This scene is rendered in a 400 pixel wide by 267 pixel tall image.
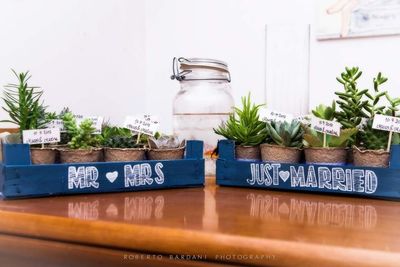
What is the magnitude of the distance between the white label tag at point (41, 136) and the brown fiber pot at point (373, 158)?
1.70ft

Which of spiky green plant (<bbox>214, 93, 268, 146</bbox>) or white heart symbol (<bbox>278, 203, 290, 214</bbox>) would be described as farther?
spiky green plant (<bbox>214, 93, 268, 146</bbox>)

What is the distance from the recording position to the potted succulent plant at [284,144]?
2.34 ft

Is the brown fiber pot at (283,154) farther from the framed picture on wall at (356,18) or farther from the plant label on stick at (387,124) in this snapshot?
the framed picture on wall at (356,18)

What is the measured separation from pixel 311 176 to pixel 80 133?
42 cm

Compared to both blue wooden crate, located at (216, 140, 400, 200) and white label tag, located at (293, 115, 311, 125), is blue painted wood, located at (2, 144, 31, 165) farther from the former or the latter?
white label tag, located at (293, 115, 311, 125)

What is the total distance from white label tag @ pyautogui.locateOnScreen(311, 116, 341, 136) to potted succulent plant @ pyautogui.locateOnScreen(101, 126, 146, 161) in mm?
313

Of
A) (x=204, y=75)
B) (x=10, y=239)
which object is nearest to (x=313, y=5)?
(x=204, y=75)

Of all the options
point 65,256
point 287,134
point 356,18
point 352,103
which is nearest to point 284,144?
point 287,134

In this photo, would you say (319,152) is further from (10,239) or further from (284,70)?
(284,70)

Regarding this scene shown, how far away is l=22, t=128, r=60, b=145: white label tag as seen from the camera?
66 centimetres

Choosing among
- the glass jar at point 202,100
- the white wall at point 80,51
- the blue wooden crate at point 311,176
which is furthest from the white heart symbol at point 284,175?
the white wall at point 80,51

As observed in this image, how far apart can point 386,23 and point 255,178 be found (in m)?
0.77

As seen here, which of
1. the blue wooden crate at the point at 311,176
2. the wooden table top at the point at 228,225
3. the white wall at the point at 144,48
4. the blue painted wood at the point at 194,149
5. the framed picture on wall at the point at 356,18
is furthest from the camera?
the framed picture on wall at the point at 356,18

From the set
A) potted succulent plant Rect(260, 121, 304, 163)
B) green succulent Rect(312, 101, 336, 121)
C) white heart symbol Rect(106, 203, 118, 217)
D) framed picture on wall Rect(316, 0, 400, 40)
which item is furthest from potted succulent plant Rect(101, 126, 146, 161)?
framed picture on wall Rect(316, 0, 400, 40)
